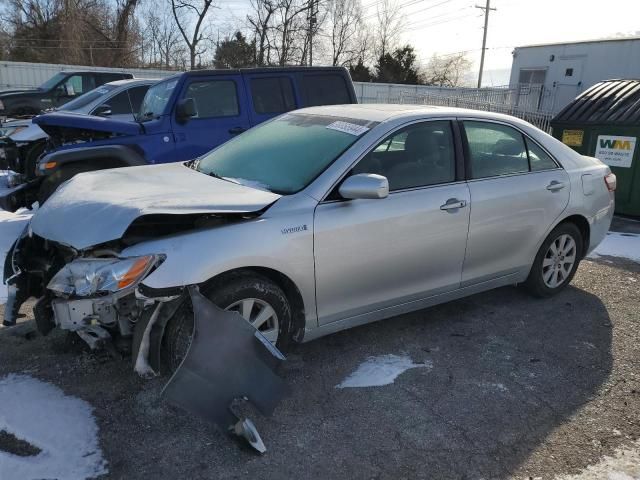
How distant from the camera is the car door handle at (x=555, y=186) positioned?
4375mm

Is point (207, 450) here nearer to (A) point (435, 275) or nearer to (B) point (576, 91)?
(A) point (435, 275)

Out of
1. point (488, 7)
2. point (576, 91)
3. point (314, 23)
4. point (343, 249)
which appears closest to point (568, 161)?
point (343, 249)

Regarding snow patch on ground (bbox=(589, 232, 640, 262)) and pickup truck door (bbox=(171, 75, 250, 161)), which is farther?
pickup truck door (bbox=(171, 75, 250, 161))

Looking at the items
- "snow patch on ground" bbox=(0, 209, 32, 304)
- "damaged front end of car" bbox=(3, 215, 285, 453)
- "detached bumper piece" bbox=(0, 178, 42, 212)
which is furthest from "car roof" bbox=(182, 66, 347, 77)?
"damaged front end of car" bbox=(3, 215, 285, 453)

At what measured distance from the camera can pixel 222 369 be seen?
8.91 feet

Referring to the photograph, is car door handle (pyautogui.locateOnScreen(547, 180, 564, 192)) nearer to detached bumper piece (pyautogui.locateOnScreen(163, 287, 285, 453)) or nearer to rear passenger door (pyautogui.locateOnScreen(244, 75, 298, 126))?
detached bumper piece (pyautogui.locateOnScreen(163, 287, 285, 453))

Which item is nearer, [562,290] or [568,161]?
[568,161]

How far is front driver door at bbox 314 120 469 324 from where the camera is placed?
3291 millimetres

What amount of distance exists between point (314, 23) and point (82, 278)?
126 ft

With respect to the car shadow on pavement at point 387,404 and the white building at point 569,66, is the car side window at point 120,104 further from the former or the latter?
the white building at point 569,66

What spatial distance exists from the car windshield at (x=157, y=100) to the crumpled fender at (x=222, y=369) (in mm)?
4804

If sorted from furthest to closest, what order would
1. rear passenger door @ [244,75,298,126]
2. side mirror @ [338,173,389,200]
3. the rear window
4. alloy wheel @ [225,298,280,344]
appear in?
the rear window
rear passenger door @ [244,75,298,126]
side mirror @ [338,173,389,200]
alloy wheel @ [225,298,280,344]

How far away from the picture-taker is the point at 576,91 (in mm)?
24047

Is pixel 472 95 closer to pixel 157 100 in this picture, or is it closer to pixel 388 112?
pixel 157 100
